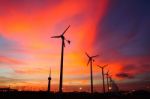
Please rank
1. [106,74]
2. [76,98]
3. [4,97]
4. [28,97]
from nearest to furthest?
[4,97]
[28,97]
[76,98]
[106,74]

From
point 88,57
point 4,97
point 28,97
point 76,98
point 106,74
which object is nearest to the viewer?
point 4,97

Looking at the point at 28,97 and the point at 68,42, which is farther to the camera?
the point at 28,97

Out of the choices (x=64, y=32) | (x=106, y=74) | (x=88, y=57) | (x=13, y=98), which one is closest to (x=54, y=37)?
(x=64, y=32)

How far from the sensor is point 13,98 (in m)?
77.4

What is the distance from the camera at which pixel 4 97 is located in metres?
75.5

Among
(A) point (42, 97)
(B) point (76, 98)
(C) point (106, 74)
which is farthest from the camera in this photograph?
(C) point (106, 74)

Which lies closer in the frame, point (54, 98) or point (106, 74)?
point (54, 98)

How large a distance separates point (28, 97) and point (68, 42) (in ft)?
92.4

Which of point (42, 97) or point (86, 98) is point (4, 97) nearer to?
point (42, 97)

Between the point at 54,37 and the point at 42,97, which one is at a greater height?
the point at 54,37

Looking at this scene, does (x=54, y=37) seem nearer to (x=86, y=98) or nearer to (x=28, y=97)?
(x=28, y=97)

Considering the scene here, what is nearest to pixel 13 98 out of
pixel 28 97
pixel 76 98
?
pixel 28 97

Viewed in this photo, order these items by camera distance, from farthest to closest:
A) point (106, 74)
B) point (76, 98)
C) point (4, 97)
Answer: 1. point (106, 74)
2. point (76, 98)
3. point (4, 97)

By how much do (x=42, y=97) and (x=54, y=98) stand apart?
512 cm
